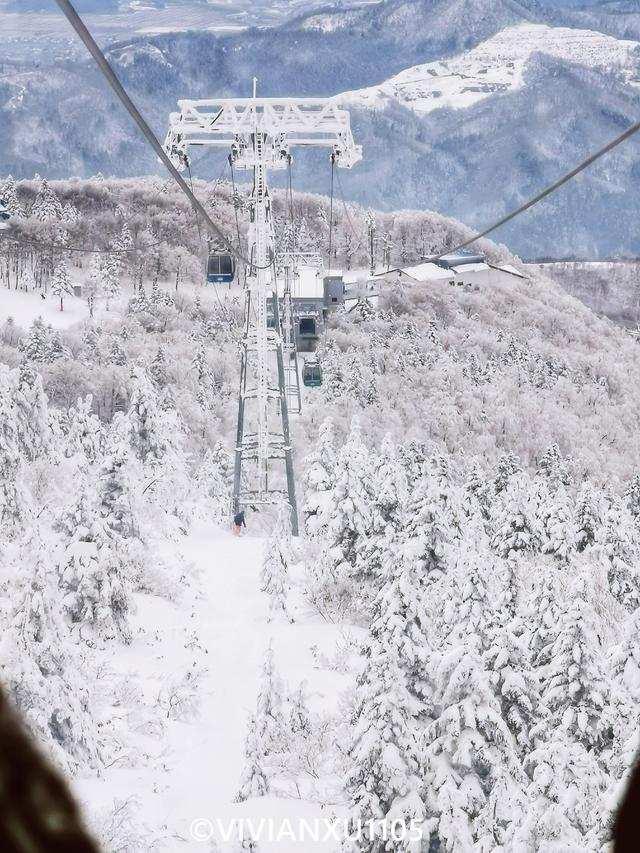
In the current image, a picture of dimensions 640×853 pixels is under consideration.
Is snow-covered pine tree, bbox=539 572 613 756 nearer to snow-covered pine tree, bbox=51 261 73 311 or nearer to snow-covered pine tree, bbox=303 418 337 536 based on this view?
snow-covered pine tree, bbox=303 418 337 536

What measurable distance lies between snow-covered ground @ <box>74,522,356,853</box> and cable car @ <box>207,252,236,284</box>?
24.4ft

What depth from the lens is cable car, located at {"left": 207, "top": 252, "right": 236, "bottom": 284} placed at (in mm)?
24219

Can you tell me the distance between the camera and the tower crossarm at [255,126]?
22031 mm

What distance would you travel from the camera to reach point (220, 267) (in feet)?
79.6

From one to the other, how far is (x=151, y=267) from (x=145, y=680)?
85.8 metres

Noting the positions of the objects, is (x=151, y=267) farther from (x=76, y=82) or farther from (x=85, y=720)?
(x=85, y=720)

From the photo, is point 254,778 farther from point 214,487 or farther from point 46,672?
point 214,487

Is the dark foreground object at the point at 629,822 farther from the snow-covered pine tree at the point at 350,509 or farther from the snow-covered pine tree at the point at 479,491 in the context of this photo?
the snow-covered pine tree at the point at 479,491

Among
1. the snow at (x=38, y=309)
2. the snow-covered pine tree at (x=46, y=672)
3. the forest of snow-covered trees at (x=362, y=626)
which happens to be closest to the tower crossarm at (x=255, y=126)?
the forest of snow-covered trees at (x=362, y=626)

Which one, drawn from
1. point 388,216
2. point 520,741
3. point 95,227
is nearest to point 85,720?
point 520,741

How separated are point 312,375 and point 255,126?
9.72m

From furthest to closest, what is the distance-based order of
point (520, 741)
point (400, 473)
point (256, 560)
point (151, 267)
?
1. point (151, 267)
2. point (400, 473)
3. point (256, 560)
4. point (520, 741)

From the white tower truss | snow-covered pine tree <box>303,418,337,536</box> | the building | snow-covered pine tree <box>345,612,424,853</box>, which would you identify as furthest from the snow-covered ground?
the building

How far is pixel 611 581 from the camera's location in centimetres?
2873
